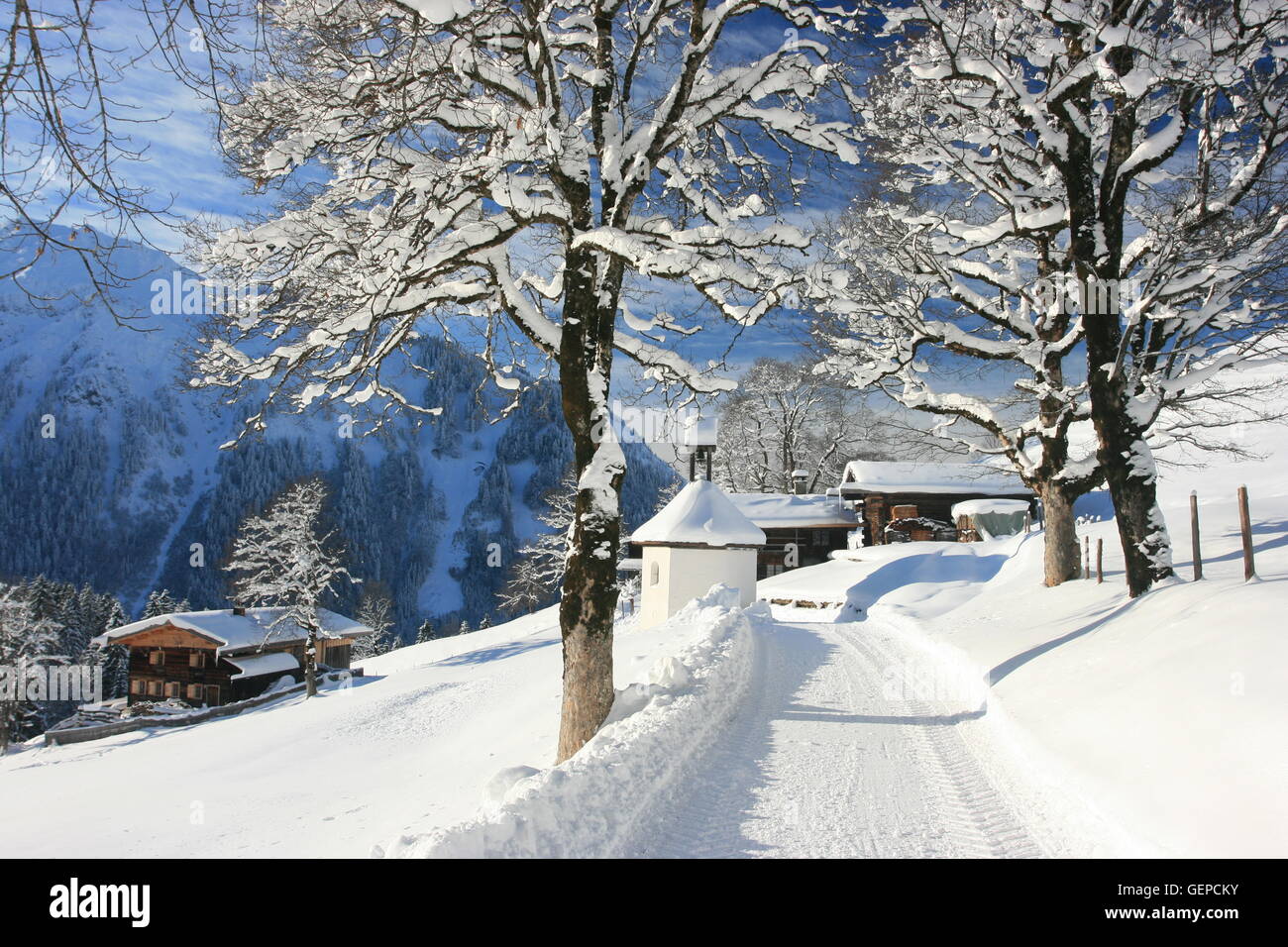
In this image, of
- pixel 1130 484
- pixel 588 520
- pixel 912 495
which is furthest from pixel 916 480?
pixel 588 520

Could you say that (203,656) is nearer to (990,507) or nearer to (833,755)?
(833,755)

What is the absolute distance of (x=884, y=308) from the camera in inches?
570

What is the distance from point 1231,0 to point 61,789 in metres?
27.9

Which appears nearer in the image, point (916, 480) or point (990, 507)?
point (990, 507)

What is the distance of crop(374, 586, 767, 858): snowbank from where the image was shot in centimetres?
443

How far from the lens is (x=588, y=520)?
7.85 meters

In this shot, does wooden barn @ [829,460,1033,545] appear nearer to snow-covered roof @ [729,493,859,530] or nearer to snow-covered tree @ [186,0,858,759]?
snow-covered roof @ [729,493,859,530]

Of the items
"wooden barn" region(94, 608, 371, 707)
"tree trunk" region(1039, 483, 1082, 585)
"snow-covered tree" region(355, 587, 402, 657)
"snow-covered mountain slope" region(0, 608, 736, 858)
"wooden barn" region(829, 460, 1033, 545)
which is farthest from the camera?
"snow-covered tree" region(355, 587, 402, 657)

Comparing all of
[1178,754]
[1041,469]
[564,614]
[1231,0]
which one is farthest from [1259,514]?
[564,614]

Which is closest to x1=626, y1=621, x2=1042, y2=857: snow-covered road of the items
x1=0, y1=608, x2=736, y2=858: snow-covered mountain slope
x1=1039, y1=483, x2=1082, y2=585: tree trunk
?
x1=0, y1=608, x2=736, y2=858: snow-covered mountain slope

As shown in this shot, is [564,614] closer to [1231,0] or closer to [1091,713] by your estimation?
[1091,713]

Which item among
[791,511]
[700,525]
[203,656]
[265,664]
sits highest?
[791,511]

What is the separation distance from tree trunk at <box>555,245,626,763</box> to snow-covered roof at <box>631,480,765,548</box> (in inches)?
657

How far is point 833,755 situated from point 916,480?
1542 inches
